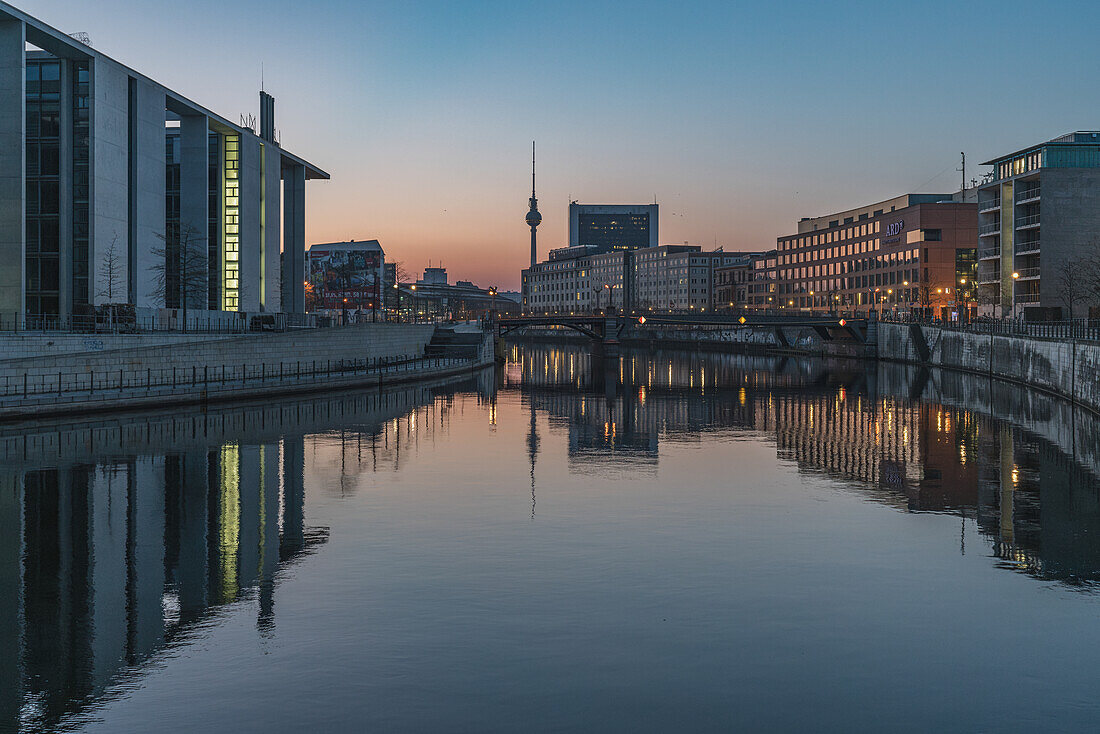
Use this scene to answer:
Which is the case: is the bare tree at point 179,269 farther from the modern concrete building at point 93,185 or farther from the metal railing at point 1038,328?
the metal railing at point 1038,328

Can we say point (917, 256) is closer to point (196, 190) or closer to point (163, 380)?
point (196, 190)

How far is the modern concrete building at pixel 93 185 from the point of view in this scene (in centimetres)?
6297

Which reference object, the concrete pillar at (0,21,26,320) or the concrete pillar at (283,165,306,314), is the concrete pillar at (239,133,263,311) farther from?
the concrete pillar at (0,21,26,320)

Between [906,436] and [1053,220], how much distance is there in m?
73.2

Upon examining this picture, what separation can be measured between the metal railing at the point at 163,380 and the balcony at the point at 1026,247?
238 ft

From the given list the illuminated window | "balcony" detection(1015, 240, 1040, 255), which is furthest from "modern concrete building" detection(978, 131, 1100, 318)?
the illuminated window

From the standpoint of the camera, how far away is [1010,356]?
77.4 meters

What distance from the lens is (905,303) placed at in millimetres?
166625

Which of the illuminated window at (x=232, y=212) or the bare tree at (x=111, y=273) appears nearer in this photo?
the bare tree at (x=111, y=273)

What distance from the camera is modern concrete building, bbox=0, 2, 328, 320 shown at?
63.0m

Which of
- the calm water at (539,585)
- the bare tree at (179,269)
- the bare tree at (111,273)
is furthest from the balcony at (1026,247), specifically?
the bare tree at (111,273)

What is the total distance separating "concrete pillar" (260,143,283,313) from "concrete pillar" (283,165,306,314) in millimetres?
10027

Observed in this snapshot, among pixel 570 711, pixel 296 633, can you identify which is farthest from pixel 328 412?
pixel 570 711

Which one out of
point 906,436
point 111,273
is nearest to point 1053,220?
point 906,436
